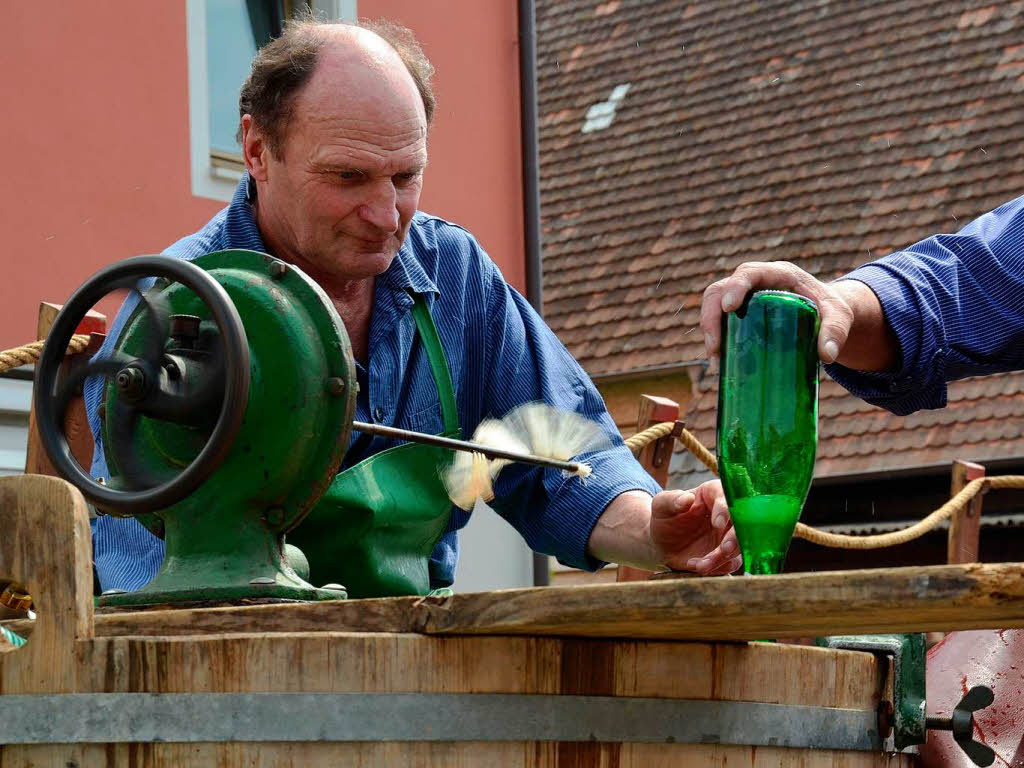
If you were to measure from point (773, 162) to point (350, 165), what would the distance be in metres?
10.7

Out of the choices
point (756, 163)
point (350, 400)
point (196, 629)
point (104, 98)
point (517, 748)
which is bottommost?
point (517, 748)

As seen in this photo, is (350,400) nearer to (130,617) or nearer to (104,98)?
(130,617)

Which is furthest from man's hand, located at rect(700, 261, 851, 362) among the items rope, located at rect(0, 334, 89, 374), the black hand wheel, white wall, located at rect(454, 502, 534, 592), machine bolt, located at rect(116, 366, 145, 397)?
white wall, located at rect(454, 502, 534, 592)

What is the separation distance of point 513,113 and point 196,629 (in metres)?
6.08

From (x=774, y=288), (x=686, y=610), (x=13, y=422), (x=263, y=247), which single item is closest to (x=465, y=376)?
(x=263, y=247)

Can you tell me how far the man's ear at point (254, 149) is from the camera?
8.31ft

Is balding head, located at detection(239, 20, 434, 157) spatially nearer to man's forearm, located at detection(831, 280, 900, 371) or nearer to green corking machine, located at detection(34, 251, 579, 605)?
green corking machine, located at detection(34, 251, 579, 605)

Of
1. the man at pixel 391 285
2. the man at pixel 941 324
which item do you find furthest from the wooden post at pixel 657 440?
the man at pixel 941 324

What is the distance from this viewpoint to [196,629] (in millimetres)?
1690

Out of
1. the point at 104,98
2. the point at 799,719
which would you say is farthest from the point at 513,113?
the point at 799,719

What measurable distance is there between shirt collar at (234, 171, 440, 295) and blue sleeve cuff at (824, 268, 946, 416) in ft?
2.46

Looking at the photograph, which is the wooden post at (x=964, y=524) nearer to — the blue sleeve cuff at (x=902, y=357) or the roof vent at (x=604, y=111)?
the blue sleeve cuff at (x=902, y=357)

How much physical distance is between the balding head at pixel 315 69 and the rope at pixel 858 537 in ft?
4.27

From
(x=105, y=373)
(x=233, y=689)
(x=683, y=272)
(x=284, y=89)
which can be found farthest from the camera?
(x=683, y=272)
